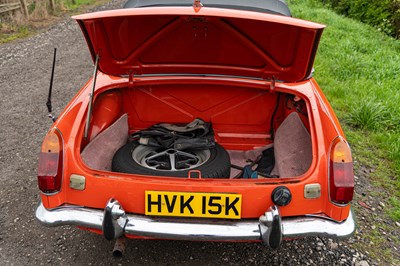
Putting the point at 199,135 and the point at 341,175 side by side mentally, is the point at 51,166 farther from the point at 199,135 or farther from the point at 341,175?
the point at 341,175

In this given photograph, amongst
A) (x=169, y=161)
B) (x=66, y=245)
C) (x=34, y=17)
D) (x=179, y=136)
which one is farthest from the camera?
(x=34, y=17)

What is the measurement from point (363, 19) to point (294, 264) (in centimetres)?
1435

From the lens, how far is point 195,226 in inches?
85.0

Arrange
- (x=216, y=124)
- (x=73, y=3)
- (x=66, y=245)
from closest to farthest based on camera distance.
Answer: (x=66, y=245), (x=216, y=124), (x=73, y=3)

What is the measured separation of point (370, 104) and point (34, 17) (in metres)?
9.48

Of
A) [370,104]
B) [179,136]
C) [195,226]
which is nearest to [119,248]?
[195,226]

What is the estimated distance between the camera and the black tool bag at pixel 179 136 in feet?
9.77

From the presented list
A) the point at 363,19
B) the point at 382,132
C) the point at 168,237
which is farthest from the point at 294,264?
the point at 363,19

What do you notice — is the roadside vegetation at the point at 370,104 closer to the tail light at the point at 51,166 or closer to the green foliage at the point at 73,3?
the tail light at the point at 51,166

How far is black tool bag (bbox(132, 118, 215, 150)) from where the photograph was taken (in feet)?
9.77

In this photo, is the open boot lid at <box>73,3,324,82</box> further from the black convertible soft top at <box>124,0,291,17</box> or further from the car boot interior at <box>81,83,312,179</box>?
the black convertible soft top at <box>124,0,291,17</box>

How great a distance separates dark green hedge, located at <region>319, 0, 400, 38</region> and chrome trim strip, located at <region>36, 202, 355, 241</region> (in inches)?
462

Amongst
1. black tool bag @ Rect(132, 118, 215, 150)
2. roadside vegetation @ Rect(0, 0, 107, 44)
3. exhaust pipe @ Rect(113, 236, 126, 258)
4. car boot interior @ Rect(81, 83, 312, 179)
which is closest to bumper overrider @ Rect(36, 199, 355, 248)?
exhaust pipe @ Rect(113, 236, 126, 258)

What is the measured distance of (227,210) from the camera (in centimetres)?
220
